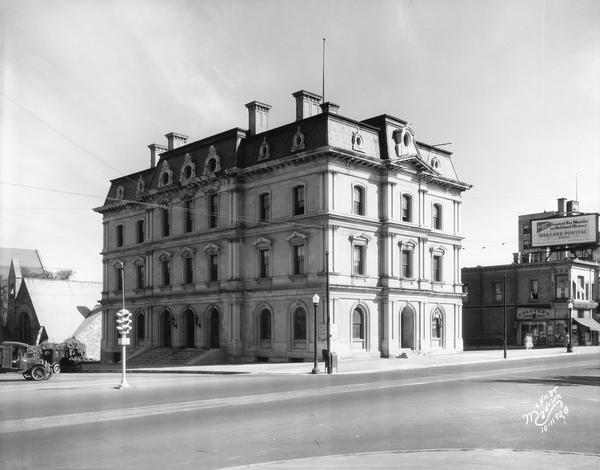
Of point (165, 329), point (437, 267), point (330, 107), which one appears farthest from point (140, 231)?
point (437, 267)

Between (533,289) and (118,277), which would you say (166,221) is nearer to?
(118,277)

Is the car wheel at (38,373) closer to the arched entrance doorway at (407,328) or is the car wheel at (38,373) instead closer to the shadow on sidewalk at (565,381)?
the shadow on sidewalk at (565,381)

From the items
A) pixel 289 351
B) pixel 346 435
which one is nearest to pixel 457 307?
pixel 289 351

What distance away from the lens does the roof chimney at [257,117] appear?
4753 centimetres

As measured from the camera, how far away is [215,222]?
4756 centimetres

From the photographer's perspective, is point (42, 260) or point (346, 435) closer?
point (346, 435)

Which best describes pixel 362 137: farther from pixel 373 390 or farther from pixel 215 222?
pixel 373 390

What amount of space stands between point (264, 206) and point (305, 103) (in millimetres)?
7346

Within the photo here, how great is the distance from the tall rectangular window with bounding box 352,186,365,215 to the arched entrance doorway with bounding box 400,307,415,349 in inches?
287

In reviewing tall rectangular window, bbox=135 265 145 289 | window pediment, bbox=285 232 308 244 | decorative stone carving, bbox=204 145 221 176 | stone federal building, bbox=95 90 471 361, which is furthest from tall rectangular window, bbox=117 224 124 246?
window pediment, bbox=285 232 308 244

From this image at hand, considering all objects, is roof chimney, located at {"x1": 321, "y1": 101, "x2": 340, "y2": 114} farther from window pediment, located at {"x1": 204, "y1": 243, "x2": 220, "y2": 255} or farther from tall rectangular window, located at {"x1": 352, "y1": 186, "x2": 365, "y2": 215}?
window pediment, located at {"x1": 204, "y1": 243, "x2": 220, "y2": 255}

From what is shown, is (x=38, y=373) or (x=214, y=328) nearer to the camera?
(x=38, y=373)

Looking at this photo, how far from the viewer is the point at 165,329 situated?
52000 mm

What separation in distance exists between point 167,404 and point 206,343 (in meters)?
28.7
